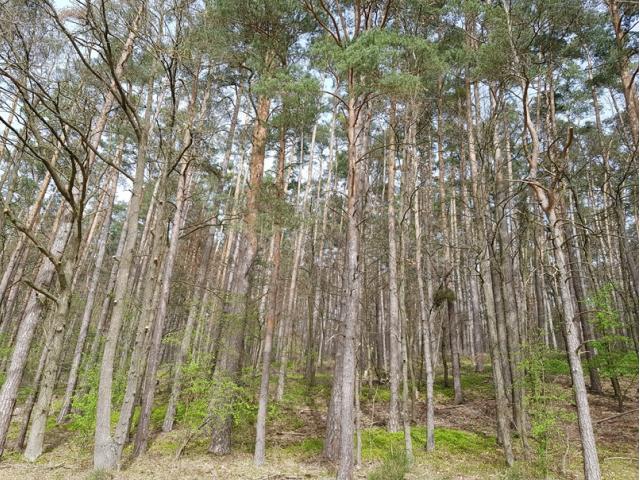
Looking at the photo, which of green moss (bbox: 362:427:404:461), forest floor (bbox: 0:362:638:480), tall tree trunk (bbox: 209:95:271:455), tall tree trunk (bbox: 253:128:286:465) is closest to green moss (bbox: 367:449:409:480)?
forest floor (bbox: 0:362:638:480)

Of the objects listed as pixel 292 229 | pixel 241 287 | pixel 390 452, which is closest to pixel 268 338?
pixel 241 287

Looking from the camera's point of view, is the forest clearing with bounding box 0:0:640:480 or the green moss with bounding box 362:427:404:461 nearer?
the forest clearing with bounding box 0:0:640:480

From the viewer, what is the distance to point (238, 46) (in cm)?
882

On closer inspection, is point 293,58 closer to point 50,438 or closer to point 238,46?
point 238,46

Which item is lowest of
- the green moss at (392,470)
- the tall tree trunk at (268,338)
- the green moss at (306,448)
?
the green moss at (306,448)

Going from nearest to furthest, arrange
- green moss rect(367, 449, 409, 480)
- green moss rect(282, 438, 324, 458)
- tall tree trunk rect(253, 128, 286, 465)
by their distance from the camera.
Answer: green moss rect(367, 449, 409, 480) < tall tree trunk rect(253, 128, 286, 465) < green moss rect(282, 438, 324, 458)

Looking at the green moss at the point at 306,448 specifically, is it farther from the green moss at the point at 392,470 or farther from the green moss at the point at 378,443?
the green moss at the point at 392,470

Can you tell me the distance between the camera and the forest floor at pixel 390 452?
6223 millimetres

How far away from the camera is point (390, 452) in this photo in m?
6.93

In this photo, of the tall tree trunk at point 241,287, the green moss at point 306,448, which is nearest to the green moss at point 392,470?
the green moss at point 306,448

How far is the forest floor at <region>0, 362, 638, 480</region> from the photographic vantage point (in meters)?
6.22

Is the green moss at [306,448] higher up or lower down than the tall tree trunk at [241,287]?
lower down

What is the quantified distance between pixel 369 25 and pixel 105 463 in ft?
31.4

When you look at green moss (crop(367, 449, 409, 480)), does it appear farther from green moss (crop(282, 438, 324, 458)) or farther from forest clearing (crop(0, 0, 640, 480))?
green moss (crop(282, 438, 324, 458))
